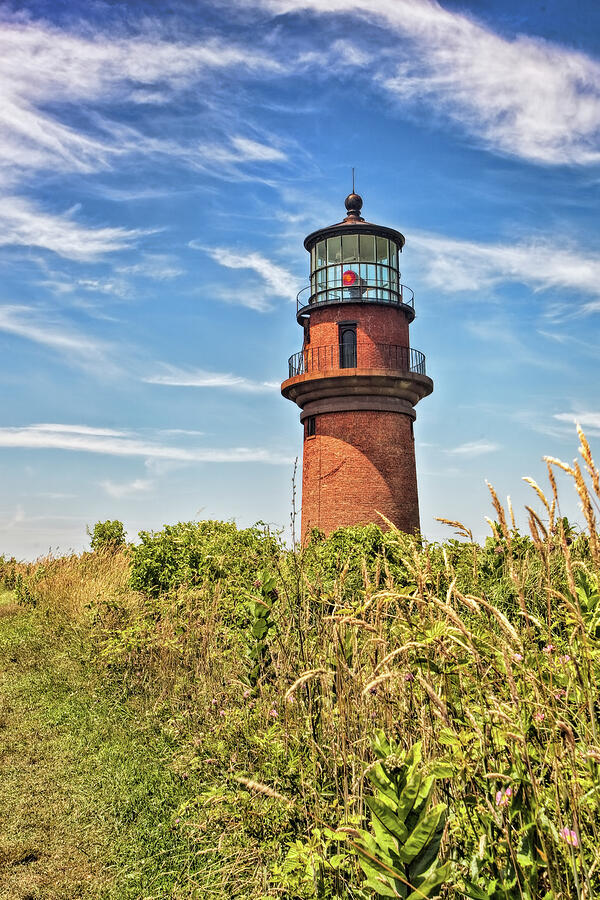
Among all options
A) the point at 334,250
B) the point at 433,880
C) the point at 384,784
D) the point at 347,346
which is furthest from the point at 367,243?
the point at 433,880

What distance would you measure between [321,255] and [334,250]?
0.50m

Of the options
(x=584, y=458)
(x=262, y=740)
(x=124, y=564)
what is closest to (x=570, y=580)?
(x=584, y=458)

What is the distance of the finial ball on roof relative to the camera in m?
21.7

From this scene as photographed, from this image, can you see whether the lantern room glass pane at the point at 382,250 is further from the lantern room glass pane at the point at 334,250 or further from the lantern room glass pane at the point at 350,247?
the lantern room glass pane at the point at 334,250

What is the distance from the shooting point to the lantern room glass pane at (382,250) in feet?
69.1

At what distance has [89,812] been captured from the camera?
547 cm

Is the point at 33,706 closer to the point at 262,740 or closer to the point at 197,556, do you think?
the point at 197,556

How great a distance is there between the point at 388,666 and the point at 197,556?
816cm

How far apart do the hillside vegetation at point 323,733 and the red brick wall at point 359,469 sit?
9.34m

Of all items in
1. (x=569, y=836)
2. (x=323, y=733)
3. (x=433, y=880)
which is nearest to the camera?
(x=569, y=836)

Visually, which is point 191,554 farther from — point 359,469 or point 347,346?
point 347,346

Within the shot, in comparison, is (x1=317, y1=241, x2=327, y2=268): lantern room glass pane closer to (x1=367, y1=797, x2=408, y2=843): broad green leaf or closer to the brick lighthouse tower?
the brick lighthouse tower

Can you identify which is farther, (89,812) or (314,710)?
(89,812)

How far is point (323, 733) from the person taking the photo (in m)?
3.82
